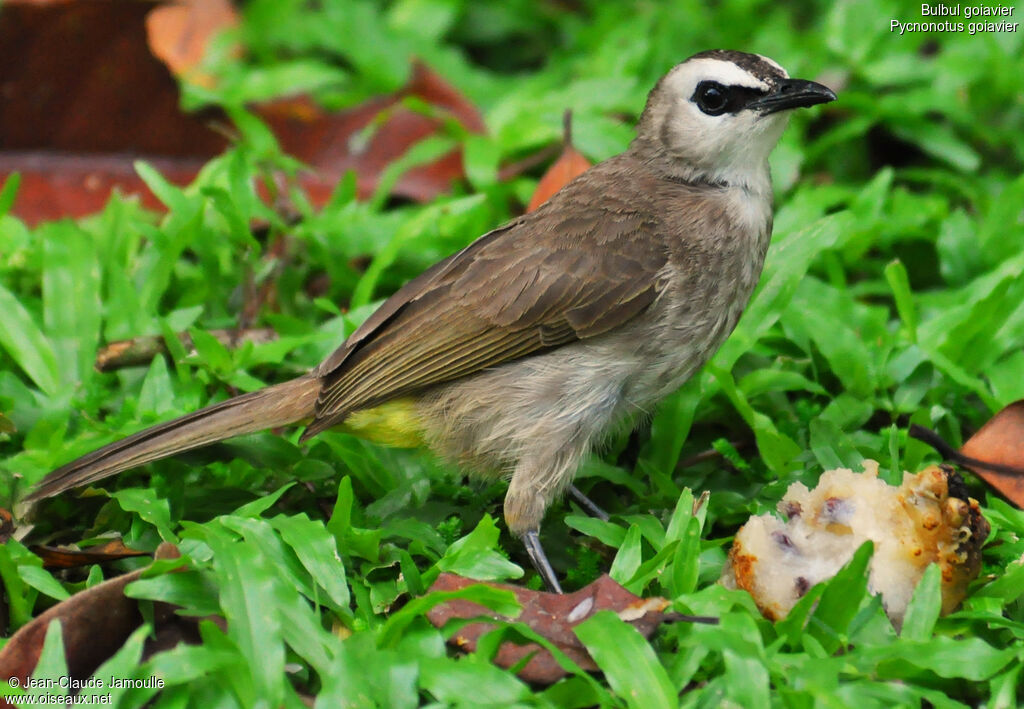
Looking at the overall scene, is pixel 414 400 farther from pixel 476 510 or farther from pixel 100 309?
pixel 100 309

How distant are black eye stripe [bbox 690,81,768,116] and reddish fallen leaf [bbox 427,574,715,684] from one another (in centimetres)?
171

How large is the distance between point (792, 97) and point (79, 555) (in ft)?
8.86

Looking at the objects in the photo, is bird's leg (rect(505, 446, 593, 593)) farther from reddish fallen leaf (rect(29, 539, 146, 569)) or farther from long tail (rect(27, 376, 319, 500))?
reddish fallen leaf (rect(29, 539, 146, 569))

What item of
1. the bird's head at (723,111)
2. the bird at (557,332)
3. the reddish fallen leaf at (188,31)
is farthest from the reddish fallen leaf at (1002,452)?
the reddish fallen leaf at (188,31)

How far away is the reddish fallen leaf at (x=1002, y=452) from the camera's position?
152 inches

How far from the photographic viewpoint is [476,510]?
419 cm

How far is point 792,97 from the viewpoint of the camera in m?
3.92

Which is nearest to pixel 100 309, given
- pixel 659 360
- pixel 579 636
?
pixel 659 360

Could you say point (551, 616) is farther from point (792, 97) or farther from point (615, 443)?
point (792, 97)

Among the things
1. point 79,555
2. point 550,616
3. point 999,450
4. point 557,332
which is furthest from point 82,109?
point 999,450

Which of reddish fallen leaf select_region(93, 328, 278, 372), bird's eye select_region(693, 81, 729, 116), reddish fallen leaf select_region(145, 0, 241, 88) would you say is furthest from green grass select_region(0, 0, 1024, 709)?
bird's eye select_region(693, 81, 729, 116)

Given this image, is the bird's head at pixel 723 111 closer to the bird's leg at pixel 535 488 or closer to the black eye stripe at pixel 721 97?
the black eye stripe at pixel 721 97

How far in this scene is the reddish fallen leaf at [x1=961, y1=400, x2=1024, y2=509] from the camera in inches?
152

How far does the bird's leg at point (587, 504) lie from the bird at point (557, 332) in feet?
0.74
